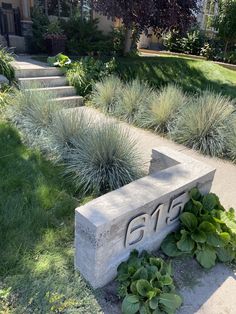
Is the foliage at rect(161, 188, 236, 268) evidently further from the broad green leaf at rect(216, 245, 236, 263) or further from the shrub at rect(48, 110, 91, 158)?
the shrub at rect(48, 110, 91, 158)

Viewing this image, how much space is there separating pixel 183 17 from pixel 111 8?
6.99 feet

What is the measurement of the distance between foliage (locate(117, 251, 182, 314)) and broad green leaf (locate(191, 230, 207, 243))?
0.42m

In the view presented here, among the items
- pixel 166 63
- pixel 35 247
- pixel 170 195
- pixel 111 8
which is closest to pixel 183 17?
pixel 166 63

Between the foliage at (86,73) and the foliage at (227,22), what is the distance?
677cm

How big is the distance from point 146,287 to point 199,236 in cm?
71

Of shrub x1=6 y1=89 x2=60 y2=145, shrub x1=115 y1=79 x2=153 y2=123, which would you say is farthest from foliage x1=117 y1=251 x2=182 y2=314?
shrub x1=115 y1=79 x2=153 y2=123

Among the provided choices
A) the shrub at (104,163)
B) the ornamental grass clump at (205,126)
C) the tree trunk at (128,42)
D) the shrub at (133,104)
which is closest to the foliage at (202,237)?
the shrub at (104,163)

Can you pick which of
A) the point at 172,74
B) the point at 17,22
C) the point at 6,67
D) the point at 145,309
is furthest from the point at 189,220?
the point at 17,22

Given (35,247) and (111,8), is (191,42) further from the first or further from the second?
(35,247)

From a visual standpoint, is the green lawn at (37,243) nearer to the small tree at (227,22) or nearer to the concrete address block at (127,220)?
the concrete address block at (127,220)

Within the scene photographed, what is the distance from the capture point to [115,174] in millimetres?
3340

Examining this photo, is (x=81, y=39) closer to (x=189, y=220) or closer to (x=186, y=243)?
(x=189, y=220)

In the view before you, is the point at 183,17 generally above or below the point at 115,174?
above

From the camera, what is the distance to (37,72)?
691 centimetres
